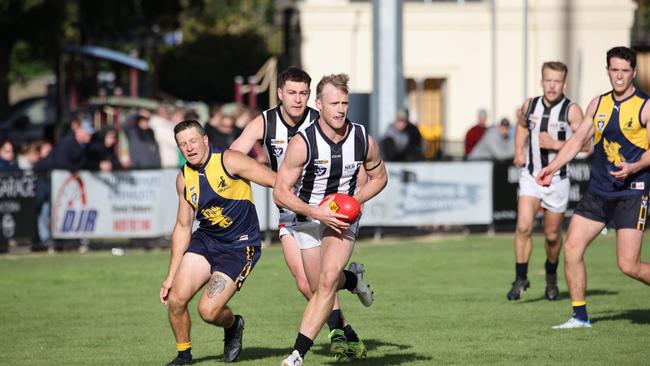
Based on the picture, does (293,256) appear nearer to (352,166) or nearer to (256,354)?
(256,354)

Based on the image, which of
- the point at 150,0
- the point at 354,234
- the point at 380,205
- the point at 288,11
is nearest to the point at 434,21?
the point at 288,11

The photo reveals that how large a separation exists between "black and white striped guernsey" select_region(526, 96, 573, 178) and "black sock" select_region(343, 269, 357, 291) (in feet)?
14.6

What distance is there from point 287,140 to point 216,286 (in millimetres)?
1418

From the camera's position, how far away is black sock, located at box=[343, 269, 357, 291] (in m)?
9.82

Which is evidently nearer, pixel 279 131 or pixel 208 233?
pixel 208 233

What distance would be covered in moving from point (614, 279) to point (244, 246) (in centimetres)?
708

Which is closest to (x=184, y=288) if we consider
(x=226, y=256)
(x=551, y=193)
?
(x=226, y=256)

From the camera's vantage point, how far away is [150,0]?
136 feet

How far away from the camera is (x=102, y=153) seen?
829 inches

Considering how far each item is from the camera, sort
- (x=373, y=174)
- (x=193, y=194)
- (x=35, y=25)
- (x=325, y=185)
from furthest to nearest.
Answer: (x=35, y=25)
(x=193, y=194)
(x=373, y=174)
(x=325, y=185)

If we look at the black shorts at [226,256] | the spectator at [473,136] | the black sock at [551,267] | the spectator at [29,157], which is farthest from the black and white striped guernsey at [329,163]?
the spectator at [473,136]

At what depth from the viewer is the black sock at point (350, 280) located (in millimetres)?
9820

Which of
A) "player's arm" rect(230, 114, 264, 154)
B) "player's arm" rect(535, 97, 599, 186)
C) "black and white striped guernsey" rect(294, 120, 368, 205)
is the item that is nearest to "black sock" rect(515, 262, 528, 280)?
"player's arm" rect(535, 97, 599, 186)

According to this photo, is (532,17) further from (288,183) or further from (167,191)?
(288,183)
